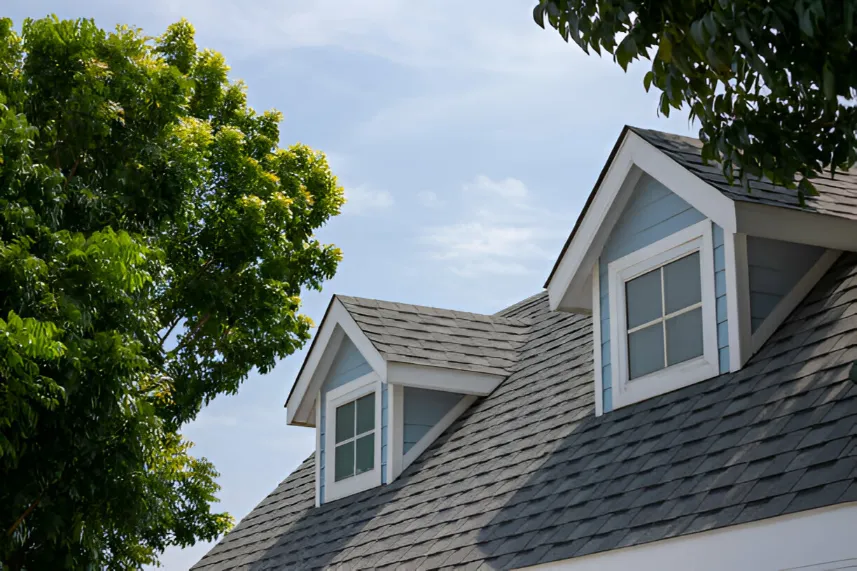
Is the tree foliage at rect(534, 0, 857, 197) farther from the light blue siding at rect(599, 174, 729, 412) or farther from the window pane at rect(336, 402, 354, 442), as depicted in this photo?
the window pane at rect(336, 402, 354, 442)

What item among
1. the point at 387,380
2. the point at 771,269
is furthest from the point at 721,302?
the point at 387,380

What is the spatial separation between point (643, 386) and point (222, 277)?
12.9m

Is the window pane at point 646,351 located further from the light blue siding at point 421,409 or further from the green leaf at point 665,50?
the green leaf at point 665,50

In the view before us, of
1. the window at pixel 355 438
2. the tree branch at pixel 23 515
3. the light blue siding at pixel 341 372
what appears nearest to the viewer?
the window at pixel 355 438

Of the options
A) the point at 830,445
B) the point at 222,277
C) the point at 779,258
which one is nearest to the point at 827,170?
the point at 779,258

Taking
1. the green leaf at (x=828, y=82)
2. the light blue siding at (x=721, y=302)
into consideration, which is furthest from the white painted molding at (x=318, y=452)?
the green leaf at (x=828, y=82)

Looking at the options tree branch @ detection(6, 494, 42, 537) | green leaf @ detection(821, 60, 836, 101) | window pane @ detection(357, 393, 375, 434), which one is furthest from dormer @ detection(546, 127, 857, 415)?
tree branch @ detection(6, 494, 42, 537)

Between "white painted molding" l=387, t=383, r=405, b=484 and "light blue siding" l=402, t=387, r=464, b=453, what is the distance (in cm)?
6

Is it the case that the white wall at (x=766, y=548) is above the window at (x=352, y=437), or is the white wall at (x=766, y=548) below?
below

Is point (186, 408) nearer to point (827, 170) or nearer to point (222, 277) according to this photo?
point (222, 277)

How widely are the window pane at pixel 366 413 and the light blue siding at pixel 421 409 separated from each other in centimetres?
48

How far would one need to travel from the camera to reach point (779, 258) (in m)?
7.88

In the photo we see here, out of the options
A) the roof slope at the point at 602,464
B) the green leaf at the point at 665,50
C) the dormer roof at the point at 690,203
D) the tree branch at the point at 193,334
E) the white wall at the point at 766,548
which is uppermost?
the tree branch at the point at 193,334

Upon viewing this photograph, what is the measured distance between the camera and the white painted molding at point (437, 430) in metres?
11.1
